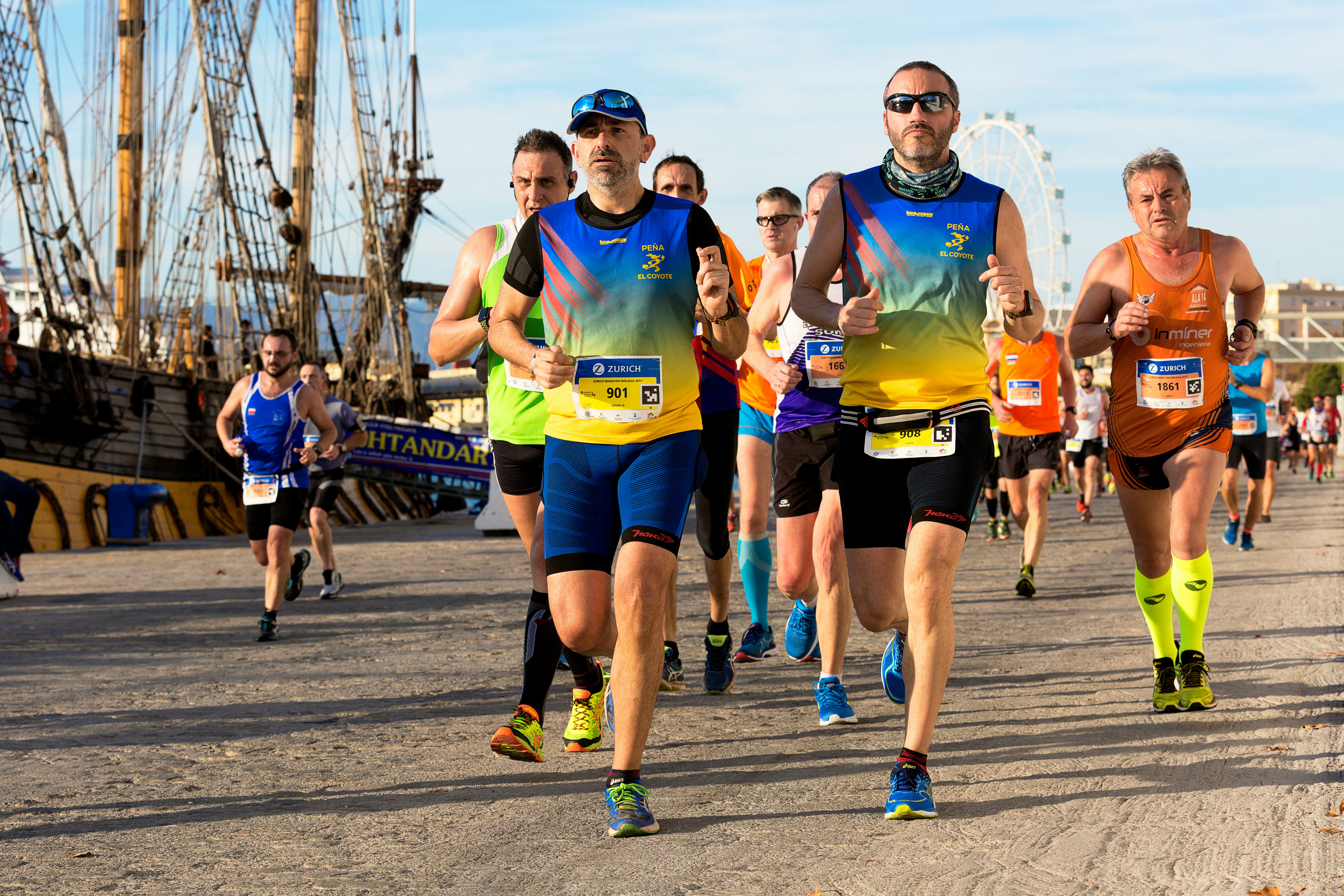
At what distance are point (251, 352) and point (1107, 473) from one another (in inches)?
750

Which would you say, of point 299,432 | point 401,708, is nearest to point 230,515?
point 299,432

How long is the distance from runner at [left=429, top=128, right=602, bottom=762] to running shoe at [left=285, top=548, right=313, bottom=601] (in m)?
5.38

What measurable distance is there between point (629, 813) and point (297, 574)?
7.23 m

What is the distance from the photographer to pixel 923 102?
176 inches

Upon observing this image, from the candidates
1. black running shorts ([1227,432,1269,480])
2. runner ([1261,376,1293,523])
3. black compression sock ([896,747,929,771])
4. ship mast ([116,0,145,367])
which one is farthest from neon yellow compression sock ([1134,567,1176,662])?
ship mast ([116,0,145,367])

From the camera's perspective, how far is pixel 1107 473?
31.5 meters

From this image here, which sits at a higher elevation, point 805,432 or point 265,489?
point 805,432

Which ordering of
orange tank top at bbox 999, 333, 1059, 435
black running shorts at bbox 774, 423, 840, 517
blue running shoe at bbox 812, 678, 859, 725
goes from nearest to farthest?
blue running shoe at bbox 812, 678, 859, 725 < black running shorts at bbox 774, 423, 840, 517 < orange tank top at bbox 999, 333, 1059, 435

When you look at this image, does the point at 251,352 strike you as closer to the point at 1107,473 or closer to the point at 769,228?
the point at 1107,473

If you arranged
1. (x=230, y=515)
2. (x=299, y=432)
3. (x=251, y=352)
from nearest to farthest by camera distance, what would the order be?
(x=299, y=432) → (x=230, y=515) → (x=251, y=352)

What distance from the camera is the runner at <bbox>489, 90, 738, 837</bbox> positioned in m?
4.20

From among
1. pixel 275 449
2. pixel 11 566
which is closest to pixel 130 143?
pixel 11 566

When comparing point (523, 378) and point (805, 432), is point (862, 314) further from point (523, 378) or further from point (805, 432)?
point (805, 432)

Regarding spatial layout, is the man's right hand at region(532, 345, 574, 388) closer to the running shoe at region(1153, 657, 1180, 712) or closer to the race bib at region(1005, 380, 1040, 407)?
the running shoe at region(1153, 657, 1180, 712)
